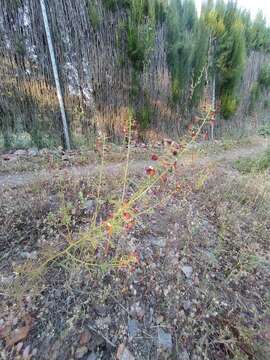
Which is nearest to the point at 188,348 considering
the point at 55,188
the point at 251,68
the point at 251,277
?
the point at 251,277

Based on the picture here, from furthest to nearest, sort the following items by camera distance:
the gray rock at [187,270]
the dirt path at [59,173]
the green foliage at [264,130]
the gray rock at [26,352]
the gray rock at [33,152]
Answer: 1. the green foliage at [264,130]
2. the gray rock at [33,152]
3. the dirt path at [59,173]
4. the gray rock at [187,270]
5. the gray rock at [26,352]

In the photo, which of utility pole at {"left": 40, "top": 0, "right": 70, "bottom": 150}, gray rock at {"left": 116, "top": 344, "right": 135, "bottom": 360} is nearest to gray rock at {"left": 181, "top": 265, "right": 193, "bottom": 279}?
gray rock at {"left": 116, "top": 344, "right": 135, "bottom": 360}

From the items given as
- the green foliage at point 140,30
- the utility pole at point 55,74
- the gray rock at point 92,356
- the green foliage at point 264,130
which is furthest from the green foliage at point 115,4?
the green foliage at point 264,130

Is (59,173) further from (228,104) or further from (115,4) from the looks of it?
(228,104)

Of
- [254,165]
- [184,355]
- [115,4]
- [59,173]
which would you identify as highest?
[115,4]

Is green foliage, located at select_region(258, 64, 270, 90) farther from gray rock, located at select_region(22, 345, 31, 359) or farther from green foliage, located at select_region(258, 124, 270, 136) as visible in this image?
gray rock, located at select_region(22, 345, 31, 359)

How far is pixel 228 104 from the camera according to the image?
5.02m

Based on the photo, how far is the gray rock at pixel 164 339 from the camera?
3.28 ft

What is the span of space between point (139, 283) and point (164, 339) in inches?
11.9

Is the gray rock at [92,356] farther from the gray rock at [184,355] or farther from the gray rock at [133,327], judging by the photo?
the gray rock at [184,355]

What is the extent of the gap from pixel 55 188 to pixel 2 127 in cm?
179

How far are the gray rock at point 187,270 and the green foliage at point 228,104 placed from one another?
15.2 feet

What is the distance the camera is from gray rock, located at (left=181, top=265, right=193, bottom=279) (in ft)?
4.42

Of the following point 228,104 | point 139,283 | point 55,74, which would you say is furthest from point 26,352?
point 228,104
